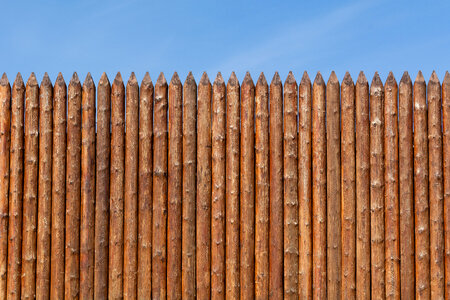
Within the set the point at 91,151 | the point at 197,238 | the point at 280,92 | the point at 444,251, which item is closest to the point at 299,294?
the point at 197,238

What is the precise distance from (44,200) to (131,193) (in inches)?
43.5

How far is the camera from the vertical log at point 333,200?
7316 millimetres

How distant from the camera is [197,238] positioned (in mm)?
7344

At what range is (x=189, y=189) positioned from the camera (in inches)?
288

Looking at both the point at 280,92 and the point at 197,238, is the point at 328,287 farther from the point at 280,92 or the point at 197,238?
the point at 280,92

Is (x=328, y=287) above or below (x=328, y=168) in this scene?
below

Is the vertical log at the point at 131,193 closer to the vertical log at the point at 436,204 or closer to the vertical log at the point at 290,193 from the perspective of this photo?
the vertical log at the point at 290,193

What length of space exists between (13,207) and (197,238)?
233cm

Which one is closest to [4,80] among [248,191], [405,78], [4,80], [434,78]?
[4,80]

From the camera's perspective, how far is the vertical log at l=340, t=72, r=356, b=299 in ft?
24.0

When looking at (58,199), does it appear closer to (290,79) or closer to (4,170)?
(4,170)

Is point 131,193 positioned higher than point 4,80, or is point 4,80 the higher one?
point 4,80

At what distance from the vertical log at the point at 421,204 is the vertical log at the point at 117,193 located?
11.7 ft

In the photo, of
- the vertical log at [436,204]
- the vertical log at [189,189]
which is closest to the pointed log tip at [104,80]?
the vertical log at [189,189]
